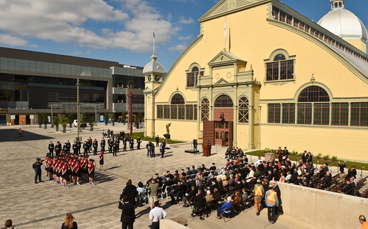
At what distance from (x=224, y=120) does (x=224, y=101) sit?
254 centimetres

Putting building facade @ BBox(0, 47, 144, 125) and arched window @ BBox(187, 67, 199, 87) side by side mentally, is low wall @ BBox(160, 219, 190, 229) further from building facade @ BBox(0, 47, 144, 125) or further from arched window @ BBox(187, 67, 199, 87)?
building facade @ BBox(0, 47, 144, 125)

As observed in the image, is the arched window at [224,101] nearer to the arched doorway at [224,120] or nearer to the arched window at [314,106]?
the arched doorway at [224,120]

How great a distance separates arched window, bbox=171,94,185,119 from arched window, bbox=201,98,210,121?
4.64 meters

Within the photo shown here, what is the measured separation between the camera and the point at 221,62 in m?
35.2

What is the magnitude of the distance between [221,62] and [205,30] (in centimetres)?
724

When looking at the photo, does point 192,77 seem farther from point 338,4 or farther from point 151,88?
point 338,4

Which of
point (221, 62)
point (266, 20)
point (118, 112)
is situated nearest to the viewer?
point (266, 20)

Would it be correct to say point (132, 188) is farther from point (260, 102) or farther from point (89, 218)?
point (260, 102)

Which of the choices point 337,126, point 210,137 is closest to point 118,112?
point 210,137

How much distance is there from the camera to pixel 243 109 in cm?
3338

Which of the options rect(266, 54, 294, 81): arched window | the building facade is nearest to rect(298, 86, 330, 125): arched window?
rect(266, 54, 294, 81): arched window

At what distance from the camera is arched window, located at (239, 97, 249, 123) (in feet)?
108

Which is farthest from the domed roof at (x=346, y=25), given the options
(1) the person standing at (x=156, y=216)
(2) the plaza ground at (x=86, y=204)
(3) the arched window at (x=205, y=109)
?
(1) the person standing at (x=156, y=216)

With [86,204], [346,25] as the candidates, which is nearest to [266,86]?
[86,204]
